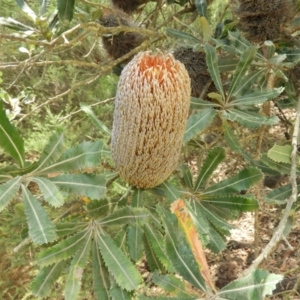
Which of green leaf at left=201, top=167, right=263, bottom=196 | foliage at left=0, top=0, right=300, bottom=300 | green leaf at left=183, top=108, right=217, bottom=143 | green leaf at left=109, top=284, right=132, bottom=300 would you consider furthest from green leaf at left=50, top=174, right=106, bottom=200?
green leaf at left=201, top=167, right=263, bottom=196

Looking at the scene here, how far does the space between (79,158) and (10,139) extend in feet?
0.55

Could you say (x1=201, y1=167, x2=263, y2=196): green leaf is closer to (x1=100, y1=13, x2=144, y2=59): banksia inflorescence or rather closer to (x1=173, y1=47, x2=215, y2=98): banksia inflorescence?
(x1=173, y1=47, x2=215, y2=98): banksia inflorescence

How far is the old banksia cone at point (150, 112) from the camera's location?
890 millimetres

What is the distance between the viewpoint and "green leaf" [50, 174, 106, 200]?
3.10 feet

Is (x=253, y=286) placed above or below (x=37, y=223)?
below

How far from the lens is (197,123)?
1224 millimetres

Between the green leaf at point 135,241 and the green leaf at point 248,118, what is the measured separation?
1.59ft

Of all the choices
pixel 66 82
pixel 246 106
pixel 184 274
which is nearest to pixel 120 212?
pixel 184 274

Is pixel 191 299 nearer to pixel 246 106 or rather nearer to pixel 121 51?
pixel 246 106

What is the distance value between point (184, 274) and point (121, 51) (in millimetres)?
1367

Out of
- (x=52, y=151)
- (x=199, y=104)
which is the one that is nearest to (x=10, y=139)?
(x=52, y=151)

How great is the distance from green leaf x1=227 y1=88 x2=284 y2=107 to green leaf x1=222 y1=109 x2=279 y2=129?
0.03 metres

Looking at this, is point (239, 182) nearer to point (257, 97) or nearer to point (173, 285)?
point (257, 97)

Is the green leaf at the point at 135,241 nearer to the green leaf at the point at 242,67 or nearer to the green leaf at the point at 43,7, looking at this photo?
the green leaf at the point at 242,67
